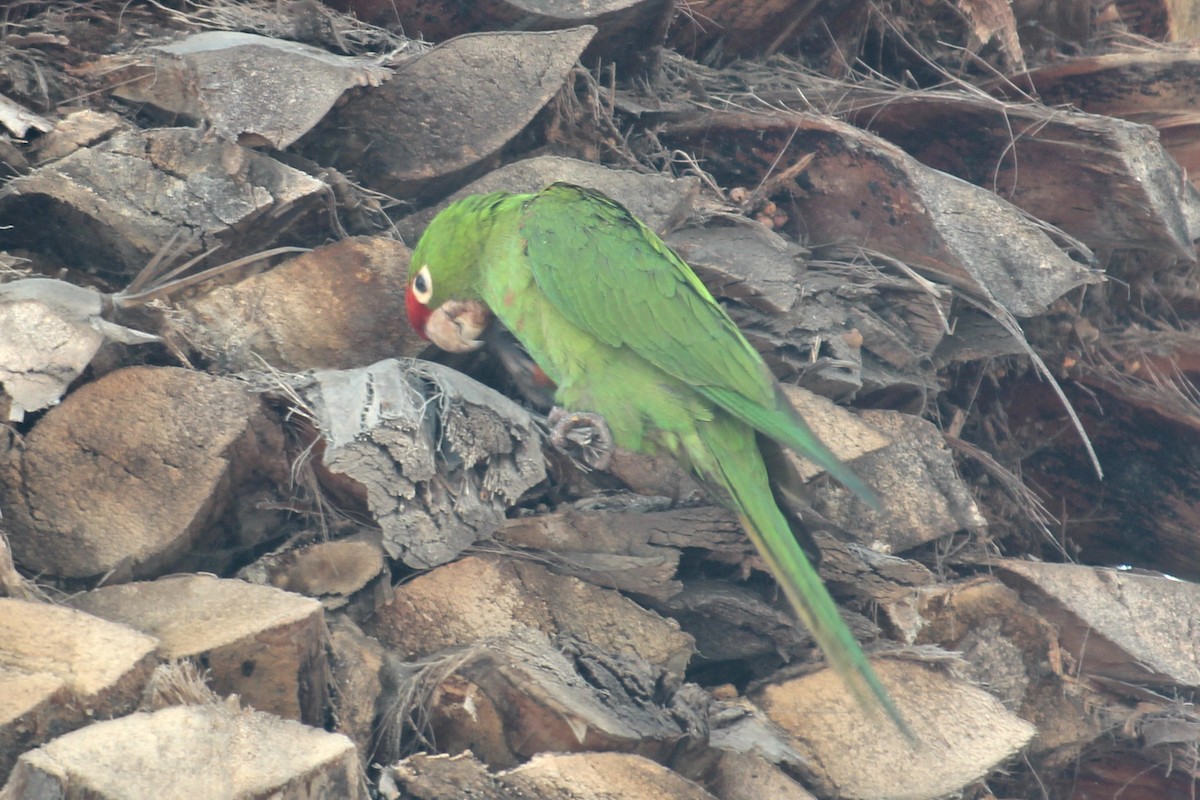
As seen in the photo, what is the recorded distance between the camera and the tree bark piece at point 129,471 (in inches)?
93.5

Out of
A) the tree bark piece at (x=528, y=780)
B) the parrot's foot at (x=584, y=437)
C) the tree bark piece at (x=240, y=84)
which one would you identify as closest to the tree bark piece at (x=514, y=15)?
the tree bark piece at (x=240, y=84)

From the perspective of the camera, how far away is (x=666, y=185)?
3.47 m

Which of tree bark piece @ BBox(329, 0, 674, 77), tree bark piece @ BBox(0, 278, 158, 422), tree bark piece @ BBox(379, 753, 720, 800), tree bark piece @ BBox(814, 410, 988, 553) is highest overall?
tree bark piece @ BBox(329, 0, 674, 77)

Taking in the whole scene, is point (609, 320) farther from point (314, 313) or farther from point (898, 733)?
point (898, 733)

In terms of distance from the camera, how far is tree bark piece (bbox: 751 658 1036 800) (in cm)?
263

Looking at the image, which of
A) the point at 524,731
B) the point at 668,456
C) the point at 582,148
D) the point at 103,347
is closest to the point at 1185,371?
the point at 668,456

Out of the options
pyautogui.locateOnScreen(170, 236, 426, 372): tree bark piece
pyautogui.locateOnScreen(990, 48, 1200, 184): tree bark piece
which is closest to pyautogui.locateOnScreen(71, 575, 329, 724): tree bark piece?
pyautogui.locateOnScreen(170, 236, 426, 372): tree bark piece

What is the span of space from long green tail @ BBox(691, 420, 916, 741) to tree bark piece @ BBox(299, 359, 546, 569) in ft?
1.99

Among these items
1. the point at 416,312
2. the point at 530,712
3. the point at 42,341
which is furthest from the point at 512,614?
the point at 42,341

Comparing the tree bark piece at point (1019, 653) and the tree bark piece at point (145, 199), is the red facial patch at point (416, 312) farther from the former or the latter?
the tree bark piece at point (1019, 653)

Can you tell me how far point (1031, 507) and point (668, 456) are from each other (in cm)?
133

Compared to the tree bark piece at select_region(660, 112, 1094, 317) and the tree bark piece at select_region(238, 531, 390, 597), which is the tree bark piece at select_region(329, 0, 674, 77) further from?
the tree bark piece at select_region(238, 531, 390, 597)

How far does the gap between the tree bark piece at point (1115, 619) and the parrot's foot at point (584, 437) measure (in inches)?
49.5

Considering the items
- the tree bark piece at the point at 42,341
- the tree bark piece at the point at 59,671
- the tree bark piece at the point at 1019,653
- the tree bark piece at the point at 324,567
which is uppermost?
the tree bark piece at the point at 42,341
